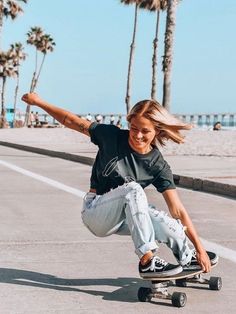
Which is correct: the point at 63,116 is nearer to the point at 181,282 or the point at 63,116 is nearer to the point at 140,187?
the point at 140,187

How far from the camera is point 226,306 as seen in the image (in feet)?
16.1

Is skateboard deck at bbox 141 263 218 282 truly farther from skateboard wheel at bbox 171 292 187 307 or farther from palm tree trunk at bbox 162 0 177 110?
palm tree trunk at bbox 162 0 177 110

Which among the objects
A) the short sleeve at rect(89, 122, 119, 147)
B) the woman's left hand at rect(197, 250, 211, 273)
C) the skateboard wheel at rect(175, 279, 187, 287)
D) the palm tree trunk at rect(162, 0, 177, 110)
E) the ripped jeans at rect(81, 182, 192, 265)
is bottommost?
the skateboard wheel at rect(175, 279, 187, 287)

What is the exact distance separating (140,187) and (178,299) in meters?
0.77

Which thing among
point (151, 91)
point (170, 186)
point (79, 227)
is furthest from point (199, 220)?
point (151, 91)

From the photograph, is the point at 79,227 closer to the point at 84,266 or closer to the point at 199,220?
the point at 199,220

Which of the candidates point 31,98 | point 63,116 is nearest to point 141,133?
point 63,116

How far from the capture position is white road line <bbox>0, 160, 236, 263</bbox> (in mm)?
6725

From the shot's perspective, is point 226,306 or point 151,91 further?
point 151,91

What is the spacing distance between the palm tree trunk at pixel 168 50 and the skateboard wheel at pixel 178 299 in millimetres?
24453

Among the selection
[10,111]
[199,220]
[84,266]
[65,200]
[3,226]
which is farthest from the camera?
[10,111]

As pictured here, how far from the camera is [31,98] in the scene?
17.0 feet

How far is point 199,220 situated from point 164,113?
428 centimetres

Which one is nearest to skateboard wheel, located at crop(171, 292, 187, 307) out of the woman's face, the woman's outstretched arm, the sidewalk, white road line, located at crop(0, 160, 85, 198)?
the woman's face
